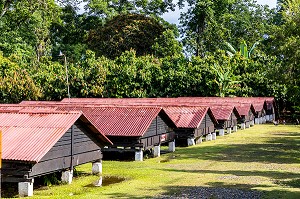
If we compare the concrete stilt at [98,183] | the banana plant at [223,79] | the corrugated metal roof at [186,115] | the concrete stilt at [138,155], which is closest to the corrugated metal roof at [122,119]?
the concrete stilt at [138,155]

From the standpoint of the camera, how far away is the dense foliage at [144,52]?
137 feet

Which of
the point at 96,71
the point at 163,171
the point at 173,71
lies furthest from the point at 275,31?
the point at 96,71

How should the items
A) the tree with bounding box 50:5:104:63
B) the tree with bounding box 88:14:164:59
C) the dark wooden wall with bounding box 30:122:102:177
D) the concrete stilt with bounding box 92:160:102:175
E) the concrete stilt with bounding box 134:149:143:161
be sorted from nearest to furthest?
1. the dark wooden wall with bounding box 30:122:102:177
2. the concrete stilt with bounding box 92:160:102:175
3. the concrete stilt with bounding box 134:149:143:161
4. the tree with bounding box 88:14:164:59
5. the tree with bounding box 50:5:104:63

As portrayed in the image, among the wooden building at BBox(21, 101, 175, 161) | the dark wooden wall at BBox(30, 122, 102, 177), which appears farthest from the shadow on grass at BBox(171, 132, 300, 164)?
the dark wooden wall at BBox(30, 122, 102, 177)

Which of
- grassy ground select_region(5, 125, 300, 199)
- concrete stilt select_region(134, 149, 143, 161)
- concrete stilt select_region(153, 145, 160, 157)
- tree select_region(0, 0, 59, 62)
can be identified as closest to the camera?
grassy ground select_region(5, 125, 300, 199)

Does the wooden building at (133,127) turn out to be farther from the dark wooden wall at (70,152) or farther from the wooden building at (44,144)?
the dark wooden wall at (70,152)

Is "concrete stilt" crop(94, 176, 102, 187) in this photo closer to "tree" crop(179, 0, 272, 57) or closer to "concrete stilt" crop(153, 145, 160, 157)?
"concrete stilt" crop(153, 145, 160, 157)

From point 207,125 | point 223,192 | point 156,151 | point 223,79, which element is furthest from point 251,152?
point 223,79

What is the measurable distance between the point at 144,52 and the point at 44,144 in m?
51.5

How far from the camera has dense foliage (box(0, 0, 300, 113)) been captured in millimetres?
41719

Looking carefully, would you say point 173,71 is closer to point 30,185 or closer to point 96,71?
point 96,71

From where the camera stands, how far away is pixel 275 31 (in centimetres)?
2833

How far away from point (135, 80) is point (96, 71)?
4.46 meters

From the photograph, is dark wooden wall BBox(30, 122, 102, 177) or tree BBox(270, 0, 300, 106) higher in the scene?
tree BBox(270, 0, 300, 106)
